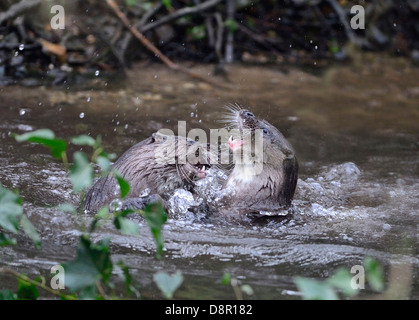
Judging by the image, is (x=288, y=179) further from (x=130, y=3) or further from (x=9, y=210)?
(x=130, y=3)

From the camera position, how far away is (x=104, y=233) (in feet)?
9.16

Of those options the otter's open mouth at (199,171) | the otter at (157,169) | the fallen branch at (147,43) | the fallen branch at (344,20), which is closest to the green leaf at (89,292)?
the otter at (157,169)

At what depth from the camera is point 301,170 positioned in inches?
160

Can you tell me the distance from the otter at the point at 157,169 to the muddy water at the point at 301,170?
0.69ft

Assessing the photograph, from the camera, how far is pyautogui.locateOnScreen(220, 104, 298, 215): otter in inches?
118

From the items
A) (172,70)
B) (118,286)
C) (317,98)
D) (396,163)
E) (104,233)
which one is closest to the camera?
(118,286)

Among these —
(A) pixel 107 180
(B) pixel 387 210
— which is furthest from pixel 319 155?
(A) pixel 107 180

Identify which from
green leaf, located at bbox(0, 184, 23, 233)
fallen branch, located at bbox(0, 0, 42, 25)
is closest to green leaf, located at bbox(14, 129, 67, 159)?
green leaf, located at bbox(0, 184, 23, 233)

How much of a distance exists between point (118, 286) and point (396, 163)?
250cm

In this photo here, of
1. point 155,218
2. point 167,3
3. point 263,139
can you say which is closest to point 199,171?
point 263,139

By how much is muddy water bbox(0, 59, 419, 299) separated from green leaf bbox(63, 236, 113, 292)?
1.38 ft

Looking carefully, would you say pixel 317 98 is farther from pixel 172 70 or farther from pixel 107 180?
pixel 107 180

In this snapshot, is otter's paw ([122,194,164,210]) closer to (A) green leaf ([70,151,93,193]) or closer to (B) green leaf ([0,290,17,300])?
(B) green leaf ([0,290,17,300])

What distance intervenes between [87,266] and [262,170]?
132 cm
